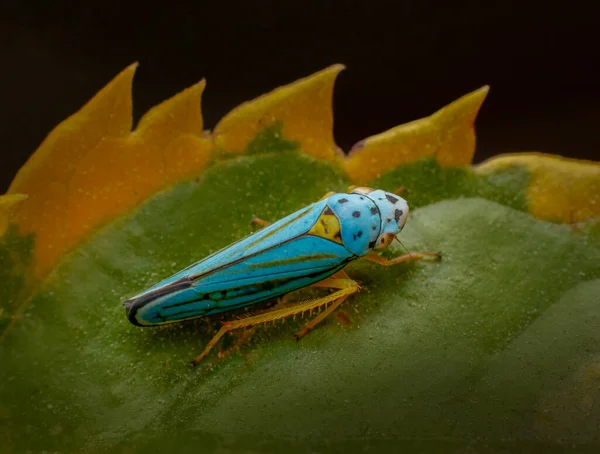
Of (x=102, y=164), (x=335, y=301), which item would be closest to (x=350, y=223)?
(x=335, y=301)

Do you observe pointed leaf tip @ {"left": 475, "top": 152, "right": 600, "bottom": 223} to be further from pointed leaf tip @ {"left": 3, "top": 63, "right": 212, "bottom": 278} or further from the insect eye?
pointed leaf tip @ {"left": 3, "top": 63, "right": 212, "bottom": 278}

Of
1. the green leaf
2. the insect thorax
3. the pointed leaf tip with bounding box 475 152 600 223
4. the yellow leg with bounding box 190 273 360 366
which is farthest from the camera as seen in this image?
the insect thorax

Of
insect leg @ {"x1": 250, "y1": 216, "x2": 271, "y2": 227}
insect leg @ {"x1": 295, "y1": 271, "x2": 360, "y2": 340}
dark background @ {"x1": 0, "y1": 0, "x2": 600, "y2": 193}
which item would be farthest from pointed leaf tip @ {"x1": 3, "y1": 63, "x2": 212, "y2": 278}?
dark background @ {"x1": 0, "y1": 0, "x2": 600, "y2": 193}

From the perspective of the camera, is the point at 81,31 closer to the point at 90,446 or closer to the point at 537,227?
the point at 90,446

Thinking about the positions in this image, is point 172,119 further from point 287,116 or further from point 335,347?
point 335,347

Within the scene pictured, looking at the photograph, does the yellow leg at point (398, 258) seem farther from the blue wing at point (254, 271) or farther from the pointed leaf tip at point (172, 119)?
the pointed leaf tip at point (172, 119)

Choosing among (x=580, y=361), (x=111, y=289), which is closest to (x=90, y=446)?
(x=111, y=289)

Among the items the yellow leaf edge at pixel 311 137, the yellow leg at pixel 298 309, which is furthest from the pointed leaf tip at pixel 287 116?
the yellow leg at pixel 298 309
